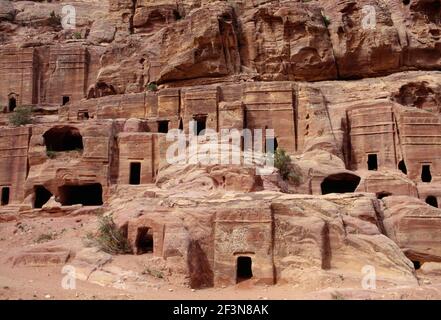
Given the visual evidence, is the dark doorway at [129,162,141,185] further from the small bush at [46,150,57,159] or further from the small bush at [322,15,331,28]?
the small bush at [322,15,331,28]

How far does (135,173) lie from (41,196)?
5320 mm

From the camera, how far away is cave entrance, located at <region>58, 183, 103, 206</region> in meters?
29.5

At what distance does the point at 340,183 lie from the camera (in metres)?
28.8

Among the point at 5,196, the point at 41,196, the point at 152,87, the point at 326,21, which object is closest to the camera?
the point at 5,196

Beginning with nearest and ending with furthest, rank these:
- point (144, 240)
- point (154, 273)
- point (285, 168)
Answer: point (154, 273)
point (144, 240)
point (285, 168)

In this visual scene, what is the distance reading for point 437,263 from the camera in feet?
68.9

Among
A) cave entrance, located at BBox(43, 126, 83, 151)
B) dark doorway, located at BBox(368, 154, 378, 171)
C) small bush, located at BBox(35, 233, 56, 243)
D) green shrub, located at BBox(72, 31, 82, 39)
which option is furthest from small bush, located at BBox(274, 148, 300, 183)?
green shrub, located at BBox(72, 31, 82, 39)

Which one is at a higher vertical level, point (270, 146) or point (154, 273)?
point (270, 146)

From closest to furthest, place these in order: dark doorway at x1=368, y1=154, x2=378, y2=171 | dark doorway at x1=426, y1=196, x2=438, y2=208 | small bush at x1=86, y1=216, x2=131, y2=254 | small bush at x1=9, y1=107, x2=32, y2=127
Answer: small bush at x1=86, y1=216, x2=131, y2=254
dark doorway at x1=426, y1=196, x2=438, y2=208
dark doorway at x1=368, y1=154, x2=378, y2=171
small bush at x1=9, y1=107, x2=32, y2=127

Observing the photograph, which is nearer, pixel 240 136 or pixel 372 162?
pixel 240 136

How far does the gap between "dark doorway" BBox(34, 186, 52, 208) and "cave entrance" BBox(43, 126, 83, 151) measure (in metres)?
2.60

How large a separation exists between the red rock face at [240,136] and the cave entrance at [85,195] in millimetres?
93

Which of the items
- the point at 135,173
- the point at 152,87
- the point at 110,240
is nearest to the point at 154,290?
the point at 110,240

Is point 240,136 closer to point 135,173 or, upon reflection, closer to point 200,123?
point 200,123
